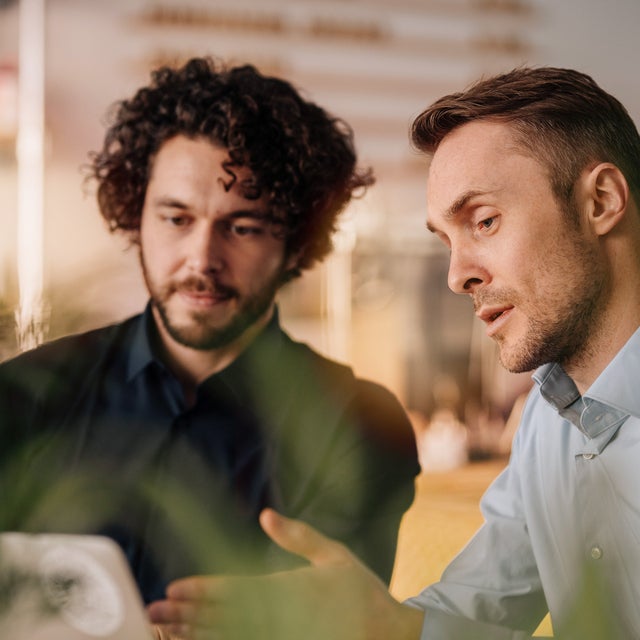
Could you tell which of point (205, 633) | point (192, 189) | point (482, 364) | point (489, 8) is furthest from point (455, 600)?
point (489, 8)

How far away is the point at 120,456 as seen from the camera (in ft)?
4.13

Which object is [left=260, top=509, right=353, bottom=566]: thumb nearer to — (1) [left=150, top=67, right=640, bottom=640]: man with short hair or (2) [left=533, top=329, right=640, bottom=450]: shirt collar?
(1) [left=150, top=67, right=640, bottom=640]: man with short hair

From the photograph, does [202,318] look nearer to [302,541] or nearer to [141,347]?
[141,347]

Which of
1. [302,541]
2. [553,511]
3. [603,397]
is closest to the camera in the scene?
[302,541]

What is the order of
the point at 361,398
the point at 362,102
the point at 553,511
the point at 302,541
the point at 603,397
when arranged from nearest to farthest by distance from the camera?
the point at 302,541, the point at 603,397, the point at 553,511, the point at 361,398, the point at 362,102

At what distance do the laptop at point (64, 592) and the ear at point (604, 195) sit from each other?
0.70m

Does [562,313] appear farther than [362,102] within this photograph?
No

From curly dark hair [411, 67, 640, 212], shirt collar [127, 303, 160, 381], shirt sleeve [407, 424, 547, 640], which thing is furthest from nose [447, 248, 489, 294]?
shirt collar [127, 303, 160, 381]

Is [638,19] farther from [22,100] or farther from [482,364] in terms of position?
[22,100]

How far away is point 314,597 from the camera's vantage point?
28.0 inches

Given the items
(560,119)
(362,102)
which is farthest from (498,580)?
(362,102)

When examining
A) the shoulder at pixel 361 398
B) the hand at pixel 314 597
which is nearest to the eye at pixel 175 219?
the shoulder at pixel 361 398

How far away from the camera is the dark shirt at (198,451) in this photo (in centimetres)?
121

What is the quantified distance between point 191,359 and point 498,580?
23.4 inches
